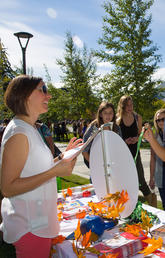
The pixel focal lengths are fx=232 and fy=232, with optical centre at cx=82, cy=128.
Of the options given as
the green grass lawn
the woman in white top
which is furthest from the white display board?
the green grass lawn

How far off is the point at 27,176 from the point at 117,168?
0.63 metres

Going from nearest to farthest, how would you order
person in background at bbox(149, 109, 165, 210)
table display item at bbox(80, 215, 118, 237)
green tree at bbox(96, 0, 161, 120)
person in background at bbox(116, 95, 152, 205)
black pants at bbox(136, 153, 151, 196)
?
1. table display item at bbox(80, 215, 118, 237)
2. person in background at bbox(149, 109, 165, 210)
3. black pants at bbox(136, 153, 151, 196)
4. person in background at bbox(116, 95, 152, 205)
5. green tree at bbox(96, 0, 161, 120)

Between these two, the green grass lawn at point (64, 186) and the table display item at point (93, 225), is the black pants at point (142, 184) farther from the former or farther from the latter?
the table display item at point (93, 225)

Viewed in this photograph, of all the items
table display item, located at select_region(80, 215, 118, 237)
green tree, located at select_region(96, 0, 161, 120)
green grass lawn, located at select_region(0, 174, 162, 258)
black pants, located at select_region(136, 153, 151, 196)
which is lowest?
green grass lawn, located at select_region(0, 174, 162, 258)

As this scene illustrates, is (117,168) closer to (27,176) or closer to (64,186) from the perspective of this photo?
(27,176)

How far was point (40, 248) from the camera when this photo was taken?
1270mm

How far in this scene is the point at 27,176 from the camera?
1.20 m

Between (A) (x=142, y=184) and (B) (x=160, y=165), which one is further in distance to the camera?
(A) (x=142, y=184)

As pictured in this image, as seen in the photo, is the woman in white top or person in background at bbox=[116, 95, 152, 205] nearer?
the woman in white top

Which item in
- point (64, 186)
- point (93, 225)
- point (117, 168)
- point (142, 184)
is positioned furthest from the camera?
point (64, 186)

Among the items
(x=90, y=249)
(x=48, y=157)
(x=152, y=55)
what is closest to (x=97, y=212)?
(x=90, y=249)

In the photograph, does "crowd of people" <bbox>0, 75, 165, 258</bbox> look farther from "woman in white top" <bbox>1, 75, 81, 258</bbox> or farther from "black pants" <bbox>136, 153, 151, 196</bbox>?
"black pants" <bbox>136, 153, 151, 196</bbox>

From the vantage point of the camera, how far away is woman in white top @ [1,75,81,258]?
44.7 inches

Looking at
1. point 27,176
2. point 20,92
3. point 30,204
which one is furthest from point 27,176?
point 20,92
